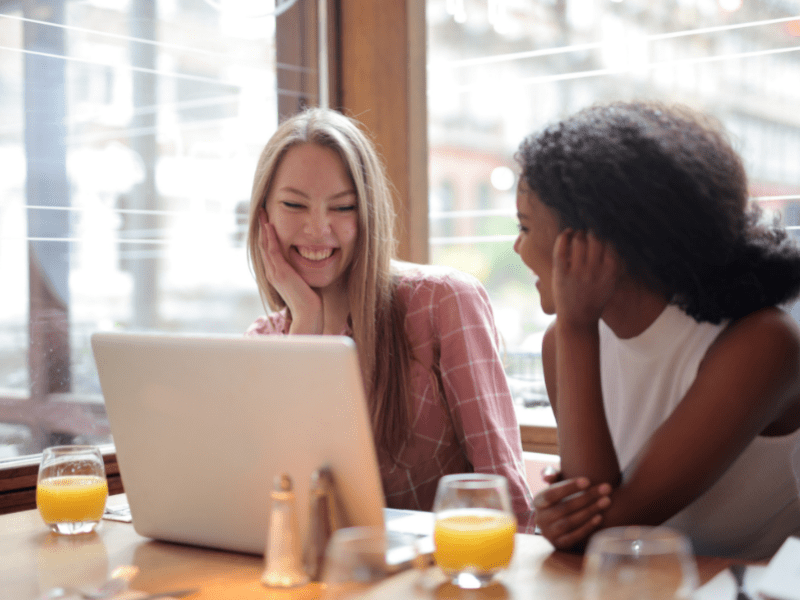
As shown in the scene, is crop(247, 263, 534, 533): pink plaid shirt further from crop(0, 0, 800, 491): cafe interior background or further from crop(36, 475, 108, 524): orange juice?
crop(36, 475, 108, 524): orange juice

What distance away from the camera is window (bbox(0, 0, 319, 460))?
2.05 metres

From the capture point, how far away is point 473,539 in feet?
3.17

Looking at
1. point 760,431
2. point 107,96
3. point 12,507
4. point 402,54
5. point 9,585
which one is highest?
point 402,54

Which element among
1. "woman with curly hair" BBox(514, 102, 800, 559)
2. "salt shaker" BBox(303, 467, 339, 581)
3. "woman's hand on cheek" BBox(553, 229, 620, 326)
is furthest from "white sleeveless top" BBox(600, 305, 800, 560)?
"salt shaker" BBox(303, 467, 339, 581)

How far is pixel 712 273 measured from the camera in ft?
4.33

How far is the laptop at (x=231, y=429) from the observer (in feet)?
3.25

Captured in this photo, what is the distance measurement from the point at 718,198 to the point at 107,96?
1.65m

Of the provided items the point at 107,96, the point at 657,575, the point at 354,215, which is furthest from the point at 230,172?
the point at 657,575

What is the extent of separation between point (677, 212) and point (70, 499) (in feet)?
3.39

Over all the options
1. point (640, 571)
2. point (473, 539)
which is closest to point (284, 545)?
point (473, 539)

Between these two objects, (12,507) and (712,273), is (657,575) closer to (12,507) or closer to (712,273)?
(712,273)

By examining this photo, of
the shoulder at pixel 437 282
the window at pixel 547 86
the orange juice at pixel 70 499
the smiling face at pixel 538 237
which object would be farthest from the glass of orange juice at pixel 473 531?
the window at pixel 547 86

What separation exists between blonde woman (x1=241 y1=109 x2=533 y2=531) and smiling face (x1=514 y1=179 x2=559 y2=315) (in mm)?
377

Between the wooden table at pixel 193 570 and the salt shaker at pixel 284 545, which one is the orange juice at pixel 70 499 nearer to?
the wooden table at pixel 193 570
